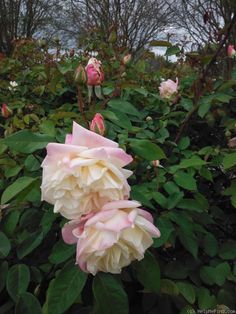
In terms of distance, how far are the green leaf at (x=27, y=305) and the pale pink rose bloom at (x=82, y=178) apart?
8.8 inches

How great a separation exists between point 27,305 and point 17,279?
0.09 meters

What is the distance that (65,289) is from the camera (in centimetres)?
75

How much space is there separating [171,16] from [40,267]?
522 inches

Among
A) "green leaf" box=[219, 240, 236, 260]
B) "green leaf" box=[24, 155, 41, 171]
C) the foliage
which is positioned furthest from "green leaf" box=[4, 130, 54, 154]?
"green leaf" box=[219, 240, 236, 260]

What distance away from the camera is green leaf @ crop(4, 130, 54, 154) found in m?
0.85

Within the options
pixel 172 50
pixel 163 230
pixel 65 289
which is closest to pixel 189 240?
pixel 163 230

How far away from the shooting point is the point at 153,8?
1357 centimetres

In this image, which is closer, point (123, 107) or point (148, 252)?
point (148, 252)

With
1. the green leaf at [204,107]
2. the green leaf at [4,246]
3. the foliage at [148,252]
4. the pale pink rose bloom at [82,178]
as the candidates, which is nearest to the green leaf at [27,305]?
the foliage at [148,252]

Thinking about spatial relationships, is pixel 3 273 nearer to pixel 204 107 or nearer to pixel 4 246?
pixel 4 246

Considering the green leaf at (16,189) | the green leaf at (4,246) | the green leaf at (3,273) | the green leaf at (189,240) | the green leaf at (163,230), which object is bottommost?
the green leaf at (3,273)

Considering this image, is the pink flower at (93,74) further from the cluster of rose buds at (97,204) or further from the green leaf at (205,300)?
the green leaf at (205,300)

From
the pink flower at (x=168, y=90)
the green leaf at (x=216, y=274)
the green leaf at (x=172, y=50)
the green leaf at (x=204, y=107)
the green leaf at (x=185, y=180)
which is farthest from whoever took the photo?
the pink flower at (x=168, y=90)

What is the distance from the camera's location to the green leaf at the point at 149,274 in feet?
2.52
